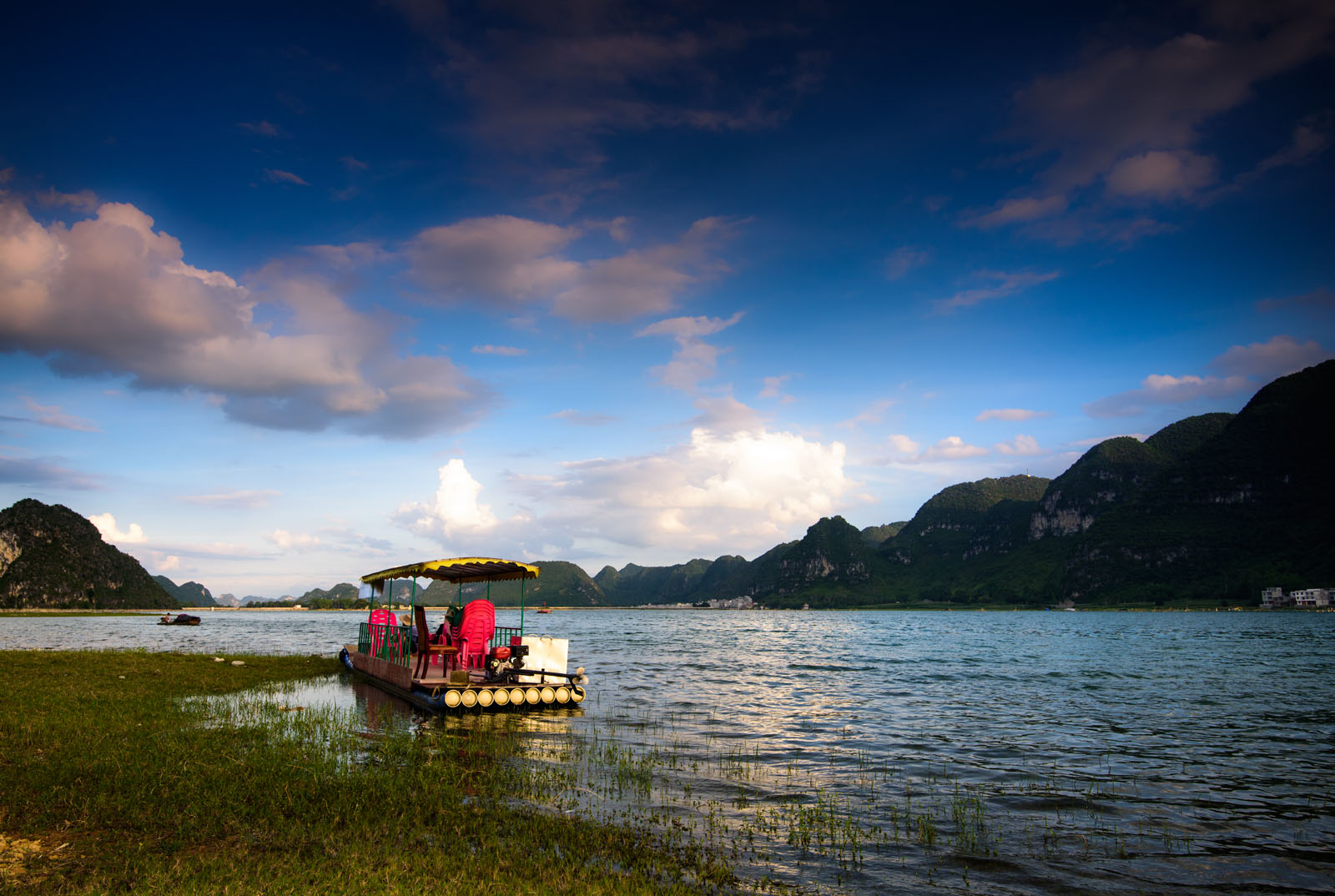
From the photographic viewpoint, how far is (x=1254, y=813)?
13531 millimetres

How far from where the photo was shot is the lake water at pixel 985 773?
34.4 ft

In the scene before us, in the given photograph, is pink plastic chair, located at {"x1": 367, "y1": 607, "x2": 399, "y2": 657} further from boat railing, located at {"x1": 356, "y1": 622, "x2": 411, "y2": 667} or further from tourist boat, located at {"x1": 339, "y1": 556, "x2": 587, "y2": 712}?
tourist boat, located at {"x1": 339, "y1": 556, "x2": 587, "y2": 712}

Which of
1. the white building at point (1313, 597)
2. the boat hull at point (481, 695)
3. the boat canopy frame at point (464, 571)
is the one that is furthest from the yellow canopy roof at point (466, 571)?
the white building at point (1313, 597)

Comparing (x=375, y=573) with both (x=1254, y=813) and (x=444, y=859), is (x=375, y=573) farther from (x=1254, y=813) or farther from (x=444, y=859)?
(x=1254, y=813)

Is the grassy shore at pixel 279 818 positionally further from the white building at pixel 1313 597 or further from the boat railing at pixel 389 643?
the white building at pixel 1313 597

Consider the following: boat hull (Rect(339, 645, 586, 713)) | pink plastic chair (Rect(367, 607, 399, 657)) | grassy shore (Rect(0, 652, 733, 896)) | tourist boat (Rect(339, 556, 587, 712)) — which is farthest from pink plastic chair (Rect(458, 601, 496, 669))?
pink plastic chair (Rect(367, 607, 399, 657))

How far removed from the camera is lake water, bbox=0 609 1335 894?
10.5m

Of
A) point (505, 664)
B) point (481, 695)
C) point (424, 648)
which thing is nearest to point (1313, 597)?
point (505, 664)

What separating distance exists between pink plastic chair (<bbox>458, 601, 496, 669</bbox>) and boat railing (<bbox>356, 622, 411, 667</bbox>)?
364 centimetres

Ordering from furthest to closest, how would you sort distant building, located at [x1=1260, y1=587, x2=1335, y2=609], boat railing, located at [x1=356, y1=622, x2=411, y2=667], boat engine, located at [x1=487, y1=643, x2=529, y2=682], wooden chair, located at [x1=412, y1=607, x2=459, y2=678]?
distant building, located at [x1=1260, y1=587, x2=1335, y2=609] → boat railing, located at [x1=356, y1=622, x2=411, y2=667] → wooden chair, located at [x1=412, y1=607, x2=459, y2=678] → boat engine, located at [x1=487, y1=643, x2=529, y2=682]

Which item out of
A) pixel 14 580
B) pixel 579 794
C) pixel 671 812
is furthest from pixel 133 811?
pixel 14 580

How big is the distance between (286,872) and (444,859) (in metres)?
1.74

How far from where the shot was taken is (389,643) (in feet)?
97.0

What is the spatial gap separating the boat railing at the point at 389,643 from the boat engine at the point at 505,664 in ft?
18.2
